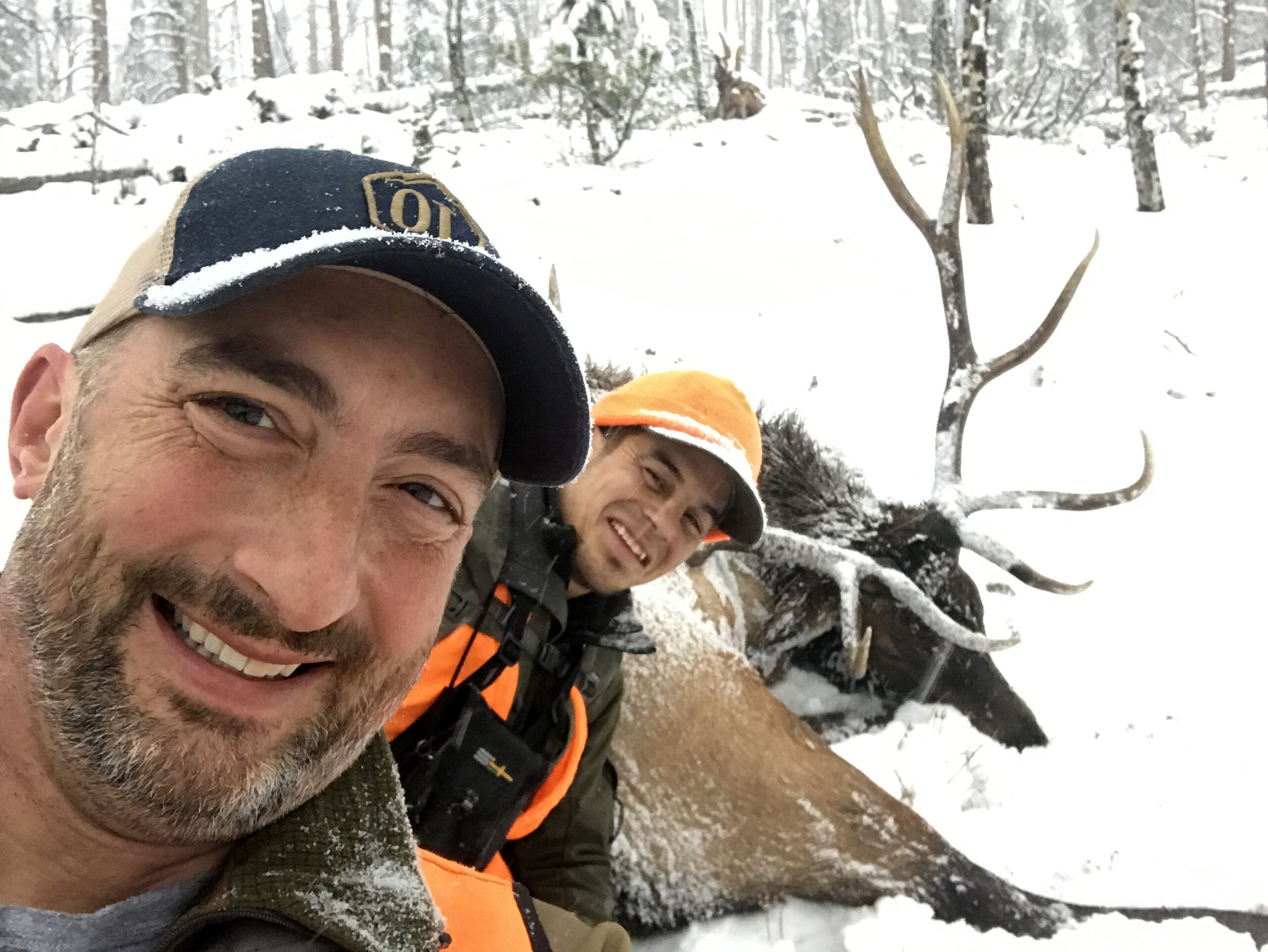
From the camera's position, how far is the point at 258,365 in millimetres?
1058

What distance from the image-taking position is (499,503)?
7.62 ft

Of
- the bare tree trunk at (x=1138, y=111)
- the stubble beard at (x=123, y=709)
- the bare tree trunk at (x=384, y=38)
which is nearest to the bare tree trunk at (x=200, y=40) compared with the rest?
the bare tree trunk at (x=384, y=38)

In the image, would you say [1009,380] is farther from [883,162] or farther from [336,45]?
[336,45]

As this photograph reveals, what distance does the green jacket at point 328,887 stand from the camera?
0.93m

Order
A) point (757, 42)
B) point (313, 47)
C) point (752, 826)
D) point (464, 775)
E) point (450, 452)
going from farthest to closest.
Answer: point (757, 42)
point (313, 47)
point (752, 826)
point (464, 775)
point (450, 452)

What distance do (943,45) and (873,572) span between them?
940 cm

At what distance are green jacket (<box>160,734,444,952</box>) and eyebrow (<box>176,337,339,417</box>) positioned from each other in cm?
49

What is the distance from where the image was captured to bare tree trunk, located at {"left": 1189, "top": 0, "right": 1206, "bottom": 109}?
1947cm

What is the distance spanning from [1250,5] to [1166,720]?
127ft

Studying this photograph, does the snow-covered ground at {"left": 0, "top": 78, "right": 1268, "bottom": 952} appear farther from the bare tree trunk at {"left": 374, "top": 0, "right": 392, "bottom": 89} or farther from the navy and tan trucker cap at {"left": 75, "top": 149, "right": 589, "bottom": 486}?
the bare tree trunk at {"left": 374, "top": 0, "right": 392, "bottom": 89}

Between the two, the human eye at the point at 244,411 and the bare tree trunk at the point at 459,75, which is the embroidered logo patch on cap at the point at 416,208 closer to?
the human eye at the point at 244,411

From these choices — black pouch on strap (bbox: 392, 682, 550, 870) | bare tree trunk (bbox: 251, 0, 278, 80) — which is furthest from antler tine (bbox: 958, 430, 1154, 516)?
bare tree trunk (bbox: 251, 0, 278, 80)

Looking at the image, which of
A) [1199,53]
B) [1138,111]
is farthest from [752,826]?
[1199,53]

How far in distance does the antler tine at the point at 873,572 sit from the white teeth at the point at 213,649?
92.7 inches
